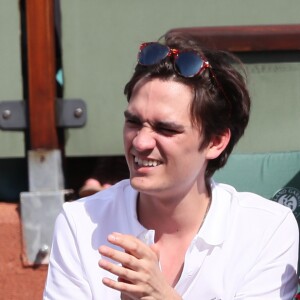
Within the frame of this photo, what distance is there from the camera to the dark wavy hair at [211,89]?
217 centimetres

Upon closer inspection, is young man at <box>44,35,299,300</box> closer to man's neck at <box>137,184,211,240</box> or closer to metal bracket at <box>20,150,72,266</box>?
man's neck at <box>137,184,211,240</box>

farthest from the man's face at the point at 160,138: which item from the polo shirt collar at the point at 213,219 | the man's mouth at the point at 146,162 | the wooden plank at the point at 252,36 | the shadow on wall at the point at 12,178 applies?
the shadow on wall at the point at 12,178

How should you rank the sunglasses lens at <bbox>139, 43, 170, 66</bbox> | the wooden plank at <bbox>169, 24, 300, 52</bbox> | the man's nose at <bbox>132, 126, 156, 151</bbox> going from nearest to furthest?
the man's nose at <bbox>132, 126, 156, 151</bbox> → the sunglasses lens at <bbox>139, 43, 170, 66</bbox> → the wooden plank at <bbox>169, 24, 300, 52</bbox>

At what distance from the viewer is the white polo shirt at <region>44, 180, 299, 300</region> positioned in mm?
2180

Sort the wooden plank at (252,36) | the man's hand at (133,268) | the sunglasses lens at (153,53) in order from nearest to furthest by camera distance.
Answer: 1. the man's hand at (133,268)
2. the sunglasses lens at (153,53)
3. the wooden plank at (252,36)

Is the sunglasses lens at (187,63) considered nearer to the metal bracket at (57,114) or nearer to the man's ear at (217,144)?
Answer: the man's ear at (217,144)

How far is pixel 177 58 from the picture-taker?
216cm

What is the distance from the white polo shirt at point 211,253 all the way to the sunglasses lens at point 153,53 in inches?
15.6

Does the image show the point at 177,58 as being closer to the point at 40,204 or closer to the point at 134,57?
the point at 134,57

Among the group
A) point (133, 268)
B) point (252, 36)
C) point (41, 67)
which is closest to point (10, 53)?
point (41, 67)

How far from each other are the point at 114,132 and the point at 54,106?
273 millimetres

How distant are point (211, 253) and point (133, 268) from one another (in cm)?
36

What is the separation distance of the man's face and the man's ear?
0.09m

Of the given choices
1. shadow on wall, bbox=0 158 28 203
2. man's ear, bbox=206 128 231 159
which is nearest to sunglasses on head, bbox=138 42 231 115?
man's ear, bbox=206 128 231 159
